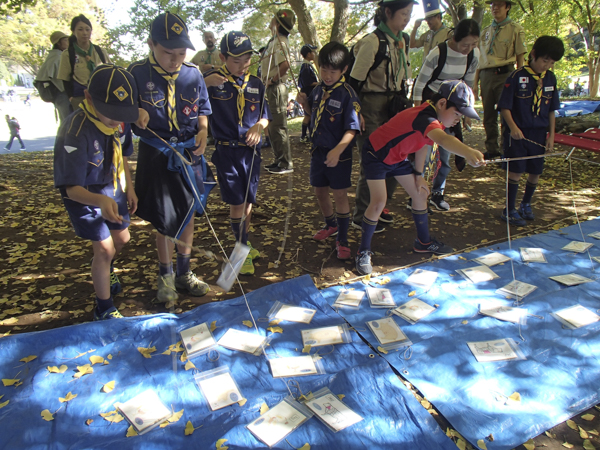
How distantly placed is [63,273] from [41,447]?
194cm

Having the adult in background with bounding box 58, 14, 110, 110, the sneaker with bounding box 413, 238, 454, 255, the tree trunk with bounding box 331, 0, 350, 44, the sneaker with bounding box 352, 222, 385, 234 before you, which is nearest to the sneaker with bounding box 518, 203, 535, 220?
the sneaker with bounding box 413, 238, 454, 255

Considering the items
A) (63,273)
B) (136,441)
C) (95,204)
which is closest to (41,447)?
(136,441)

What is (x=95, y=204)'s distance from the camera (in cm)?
209

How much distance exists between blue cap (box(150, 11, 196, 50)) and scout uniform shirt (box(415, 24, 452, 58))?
380cm

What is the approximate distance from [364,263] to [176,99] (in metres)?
1.91

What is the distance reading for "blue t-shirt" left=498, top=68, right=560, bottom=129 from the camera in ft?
12.9

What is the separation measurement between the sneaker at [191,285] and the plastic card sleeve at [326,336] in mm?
960

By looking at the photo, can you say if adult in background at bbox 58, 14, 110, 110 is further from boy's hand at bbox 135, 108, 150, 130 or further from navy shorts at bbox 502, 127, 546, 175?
navy shorts at bbox 502, 127, 546, 175

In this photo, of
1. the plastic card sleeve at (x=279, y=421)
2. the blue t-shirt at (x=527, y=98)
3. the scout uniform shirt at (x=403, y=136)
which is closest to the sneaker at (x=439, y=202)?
the blue t-shirt at (x=527, y=98)

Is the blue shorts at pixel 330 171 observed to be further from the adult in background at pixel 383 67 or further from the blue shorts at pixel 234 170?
the blue shorts at pixel 234 170

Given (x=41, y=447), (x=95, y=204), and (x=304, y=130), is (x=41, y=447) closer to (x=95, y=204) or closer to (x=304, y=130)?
(x=95, y=204)

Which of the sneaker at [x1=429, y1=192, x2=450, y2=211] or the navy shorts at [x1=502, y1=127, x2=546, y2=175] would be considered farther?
the sneaker at [x1=429, y1=192, x2=450, y2=211]

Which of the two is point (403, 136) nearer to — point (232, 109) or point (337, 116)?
point (337, 116)

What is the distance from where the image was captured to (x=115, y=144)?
7.64 feet
